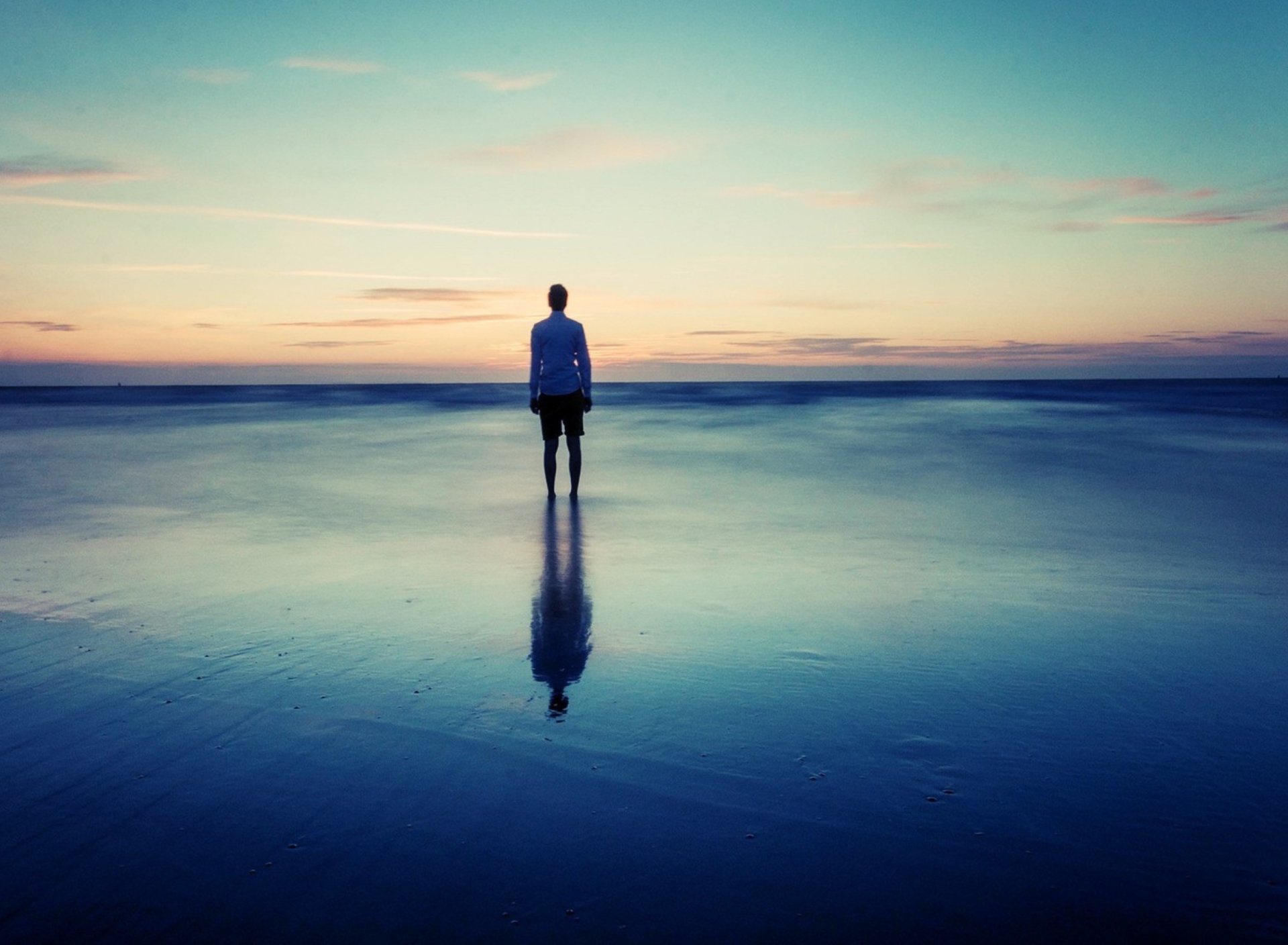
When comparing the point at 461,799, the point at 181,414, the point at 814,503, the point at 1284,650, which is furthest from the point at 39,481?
the point at 181,414

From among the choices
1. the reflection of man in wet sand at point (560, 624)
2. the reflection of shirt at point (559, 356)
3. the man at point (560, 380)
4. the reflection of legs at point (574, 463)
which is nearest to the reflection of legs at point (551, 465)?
the man at point (560, 380)

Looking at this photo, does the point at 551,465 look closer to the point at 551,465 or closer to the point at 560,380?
the point at 551,465

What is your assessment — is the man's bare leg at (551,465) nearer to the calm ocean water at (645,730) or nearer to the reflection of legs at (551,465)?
the reflection of legs at (551,465)

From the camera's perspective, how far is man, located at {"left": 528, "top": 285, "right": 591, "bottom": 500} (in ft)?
25.5

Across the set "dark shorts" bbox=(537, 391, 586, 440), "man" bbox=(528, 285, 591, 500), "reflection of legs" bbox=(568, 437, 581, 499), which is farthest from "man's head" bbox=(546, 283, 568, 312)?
"reflection of legs" bbox=(568, 437, 581, 499)

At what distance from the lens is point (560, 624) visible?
3783 mm

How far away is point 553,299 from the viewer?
7699mm

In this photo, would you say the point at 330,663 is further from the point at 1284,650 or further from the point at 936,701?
the point at 1284,650

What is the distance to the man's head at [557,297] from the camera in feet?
25.1

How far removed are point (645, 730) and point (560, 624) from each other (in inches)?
48.0

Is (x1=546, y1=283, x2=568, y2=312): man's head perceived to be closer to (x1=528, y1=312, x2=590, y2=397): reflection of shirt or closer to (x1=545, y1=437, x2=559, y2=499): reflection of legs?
(x1=528, y1=312, x2=590, y2=397): reflection of shirt

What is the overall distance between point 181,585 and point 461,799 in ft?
9.68

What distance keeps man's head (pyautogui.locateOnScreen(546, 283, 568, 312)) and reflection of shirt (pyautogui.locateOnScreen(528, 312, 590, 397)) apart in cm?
7

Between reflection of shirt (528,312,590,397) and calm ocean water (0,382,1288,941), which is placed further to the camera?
reflection of shirt (528,312,590,397)
